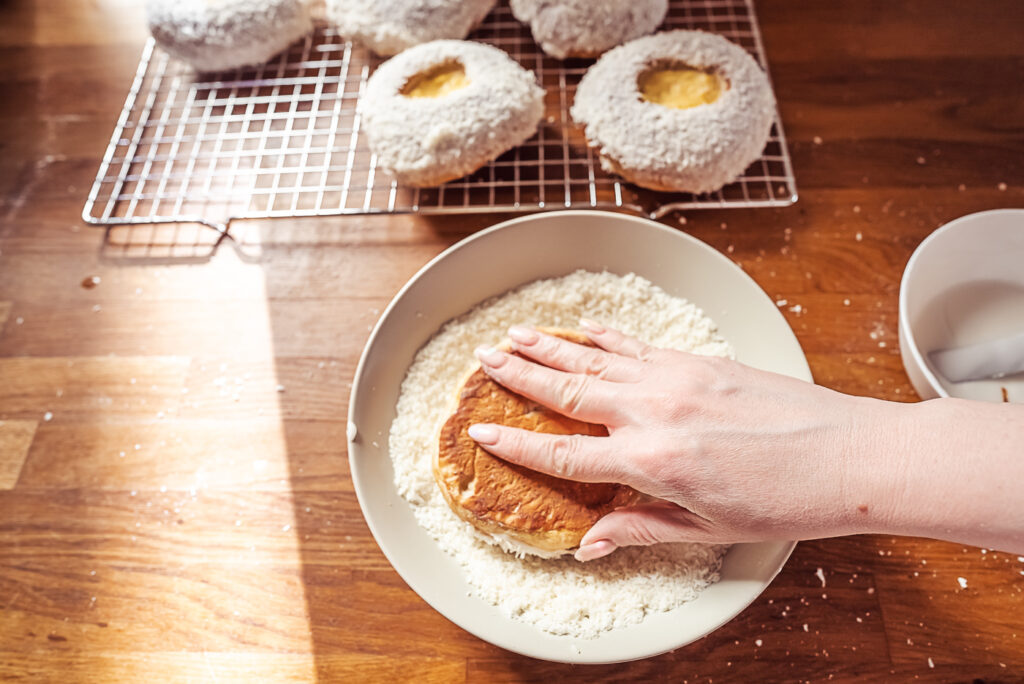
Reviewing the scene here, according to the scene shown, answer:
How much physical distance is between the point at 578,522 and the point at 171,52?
1.07 metres

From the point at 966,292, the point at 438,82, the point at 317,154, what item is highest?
the point at 438,82

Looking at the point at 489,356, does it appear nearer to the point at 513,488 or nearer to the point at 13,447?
the point at 513,488

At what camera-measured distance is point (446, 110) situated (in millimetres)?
945

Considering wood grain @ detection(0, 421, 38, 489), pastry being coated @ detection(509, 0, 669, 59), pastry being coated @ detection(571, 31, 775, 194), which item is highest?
pastry being coated @ detection(509, 0, 669, 59)

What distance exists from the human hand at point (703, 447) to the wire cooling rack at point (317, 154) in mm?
401

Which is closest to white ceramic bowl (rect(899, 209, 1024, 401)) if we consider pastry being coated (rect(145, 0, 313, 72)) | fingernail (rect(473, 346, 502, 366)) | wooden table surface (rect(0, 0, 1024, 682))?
wooden table surface (rect(0, 0, 1024, 682))

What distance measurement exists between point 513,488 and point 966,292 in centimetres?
68

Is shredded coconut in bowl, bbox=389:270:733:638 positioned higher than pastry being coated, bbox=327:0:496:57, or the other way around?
pastry being coated, bbox=327:0:496:57

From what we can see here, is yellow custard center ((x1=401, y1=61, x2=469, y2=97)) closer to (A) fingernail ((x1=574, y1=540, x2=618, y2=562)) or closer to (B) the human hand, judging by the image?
(B) the human hand

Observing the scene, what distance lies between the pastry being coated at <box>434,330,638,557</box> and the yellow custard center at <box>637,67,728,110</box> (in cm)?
56

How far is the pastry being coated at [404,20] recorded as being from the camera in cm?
106

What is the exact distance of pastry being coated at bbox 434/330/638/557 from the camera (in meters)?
0.67

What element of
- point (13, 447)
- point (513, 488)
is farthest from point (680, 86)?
point (13, 447)

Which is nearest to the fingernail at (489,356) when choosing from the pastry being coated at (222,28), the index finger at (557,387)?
the index finger at (557,387)
